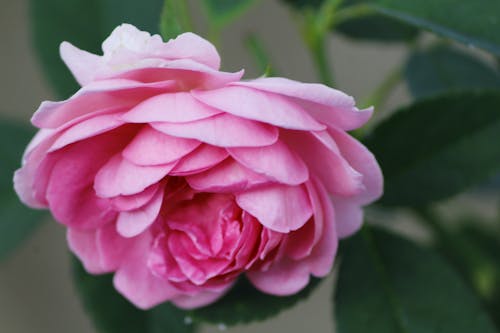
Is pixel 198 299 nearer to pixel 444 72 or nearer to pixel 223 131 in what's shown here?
pixel 223 131

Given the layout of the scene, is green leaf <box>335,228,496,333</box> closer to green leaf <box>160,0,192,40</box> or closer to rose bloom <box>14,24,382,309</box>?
rose bloom <box>14,24,382,309</box>

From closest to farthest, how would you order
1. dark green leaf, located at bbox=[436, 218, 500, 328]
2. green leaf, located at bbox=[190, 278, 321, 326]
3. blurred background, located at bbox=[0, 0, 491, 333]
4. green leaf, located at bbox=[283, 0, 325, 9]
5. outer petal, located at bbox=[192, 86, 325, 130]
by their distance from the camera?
outer petal, located at bbox=[192, 86, 325, 130] → green leaf, located at bbox=[190, 278, 321, 326] → green leaf, located at bbox=[283, 0, 325, 9] → dark green leaf, located at bbox=[436, 218, 500, 328] → blurred background, located at bbox=[0, 0, 491, 333]

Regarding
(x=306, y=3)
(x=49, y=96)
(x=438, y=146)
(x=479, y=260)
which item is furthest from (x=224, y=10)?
(x=49, y=96)

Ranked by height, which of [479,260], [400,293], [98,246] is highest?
[98,246]

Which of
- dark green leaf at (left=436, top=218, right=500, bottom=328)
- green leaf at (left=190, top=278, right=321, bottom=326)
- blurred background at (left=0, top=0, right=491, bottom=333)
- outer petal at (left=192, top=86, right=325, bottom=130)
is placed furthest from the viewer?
blurred background at (left=0, top=0, right=491, bottom=333)

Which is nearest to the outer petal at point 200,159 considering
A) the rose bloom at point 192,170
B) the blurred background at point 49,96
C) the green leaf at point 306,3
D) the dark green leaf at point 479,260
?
the rose bloom at point 192,170

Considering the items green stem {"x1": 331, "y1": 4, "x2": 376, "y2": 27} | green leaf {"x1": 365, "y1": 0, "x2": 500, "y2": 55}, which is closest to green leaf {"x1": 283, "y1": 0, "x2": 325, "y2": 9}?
green stem {"x1": 331, "y1": 4, "x2": 376, "y2": 27}

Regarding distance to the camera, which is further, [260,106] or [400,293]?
[400,293]

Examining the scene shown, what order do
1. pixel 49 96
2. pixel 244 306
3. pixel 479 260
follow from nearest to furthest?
1. pixel 244 306
2. pixel 479 260
3. pixel 49 96
